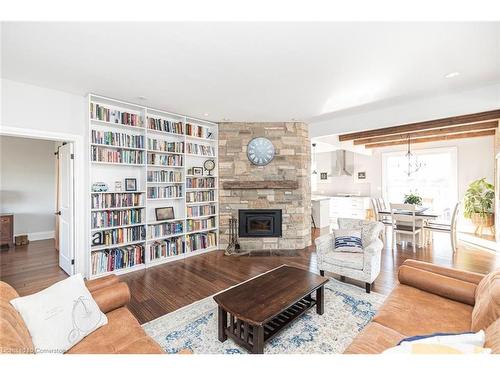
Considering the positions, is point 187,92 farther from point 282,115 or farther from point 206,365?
point 206,365

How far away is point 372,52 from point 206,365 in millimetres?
2652

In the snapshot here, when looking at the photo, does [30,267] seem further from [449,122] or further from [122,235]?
[449,122]

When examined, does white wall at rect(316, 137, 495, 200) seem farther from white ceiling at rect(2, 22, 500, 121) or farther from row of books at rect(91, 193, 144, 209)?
row of books at rect(91, 193, 144, 209)

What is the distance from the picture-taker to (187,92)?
10.2 feet

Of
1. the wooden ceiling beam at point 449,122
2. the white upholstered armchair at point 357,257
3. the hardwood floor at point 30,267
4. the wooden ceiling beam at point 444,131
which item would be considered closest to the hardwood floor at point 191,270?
the hardwood floor at point 30,267

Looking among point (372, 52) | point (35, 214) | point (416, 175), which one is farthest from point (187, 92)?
point (416, 175)

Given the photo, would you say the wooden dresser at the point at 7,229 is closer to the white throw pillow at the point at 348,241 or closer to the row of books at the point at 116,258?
the row of books at the point at 116,258

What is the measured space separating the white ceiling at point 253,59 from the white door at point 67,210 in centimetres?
99

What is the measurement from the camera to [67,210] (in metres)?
3.34

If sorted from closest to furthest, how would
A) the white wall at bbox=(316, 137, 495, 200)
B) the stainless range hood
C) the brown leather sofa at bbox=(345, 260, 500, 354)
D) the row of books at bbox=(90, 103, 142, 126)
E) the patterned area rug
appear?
1. the brown leather sofa at bbox=(345, 260, 500, 354)
2. the patterned area rug
3. the row of books at bbox=(90, 103, 142, 126)
4. the white wall at bbox=(316, 137, 495, 200)
5. the stainless range hood

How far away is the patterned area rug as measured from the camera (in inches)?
70.8

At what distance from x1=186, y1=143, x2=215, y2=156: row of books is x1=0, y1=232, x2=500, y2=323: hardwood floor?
76.2 inches

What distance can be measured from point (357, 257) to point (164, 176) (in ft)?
10.5

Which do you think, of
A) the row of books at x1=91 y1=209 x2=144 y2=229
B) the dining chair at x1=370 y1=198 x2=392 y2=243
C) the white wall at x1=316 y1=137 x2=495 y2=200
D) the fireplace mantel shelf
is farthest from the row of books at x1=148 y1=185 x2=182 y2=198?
the white wall at x1=316 y1=137 x2=495 y2=200
